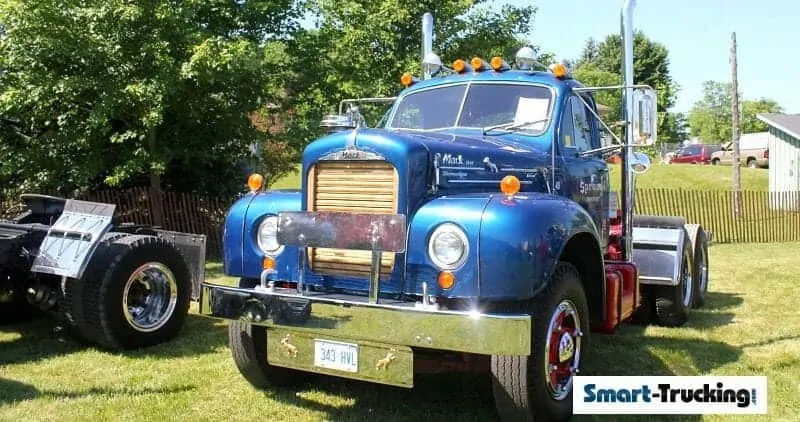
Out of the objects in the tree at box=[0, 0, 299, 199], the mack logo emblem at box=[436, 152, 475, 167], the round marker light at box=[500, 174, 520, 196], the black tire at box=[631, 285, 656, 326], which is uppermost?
the tree at box=[0, 0, 299, 199]

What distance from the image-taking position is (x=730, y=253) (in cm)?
1410

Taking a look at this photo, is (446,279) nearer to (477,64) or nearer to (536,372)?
(536,372)

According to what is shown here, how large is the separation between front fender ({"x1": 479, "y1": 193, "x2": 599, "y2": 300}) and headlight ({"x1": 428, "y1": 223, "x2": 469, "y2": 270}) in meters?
0.12

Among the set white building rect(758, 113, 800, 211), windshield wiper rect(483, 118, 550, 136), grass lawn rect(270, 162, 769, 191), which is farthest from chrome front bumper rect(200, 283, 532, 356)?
white building rect(758, 113, 800, 211)

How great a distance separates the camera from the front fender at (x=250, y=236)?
14.6ft

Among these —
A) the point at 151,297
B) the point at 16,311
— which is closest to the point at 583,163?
the point at 151,297

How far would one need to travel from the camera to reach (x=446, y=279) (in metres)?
3.75

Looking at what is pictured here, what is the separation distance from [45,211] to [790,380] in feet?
21.4

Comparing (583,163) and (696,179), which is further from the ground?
(696,179)

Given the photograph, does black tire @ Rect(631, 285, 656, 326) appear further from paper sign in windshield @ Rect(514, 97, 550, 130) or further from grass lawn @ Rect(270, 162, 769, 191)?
grass lawn @ Rect(270, 162, 769, 191)

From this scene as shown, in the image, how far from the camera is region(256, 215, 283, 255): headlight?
4461 mm

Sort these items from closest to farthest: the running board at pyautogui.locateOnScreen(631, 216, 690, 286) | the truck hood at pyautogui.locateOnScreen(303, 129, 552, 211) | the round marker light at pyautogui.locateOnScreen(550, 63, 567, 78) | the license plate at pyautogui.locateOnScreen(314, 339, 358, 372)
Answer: the license plate at pyautogui.locateOnScreen(314, 339, 358, 372) < the truck hood at pyautogui.locateOnScreen(303, 129, 552, 211) < the round marker light at pyautogui.locateOnScreen(550, 63, 567, 78) < the running board at pyautogui.locateOnScreen(631, 216, 690, 286)

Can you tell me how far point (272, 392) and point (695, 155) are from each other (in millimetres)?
46199

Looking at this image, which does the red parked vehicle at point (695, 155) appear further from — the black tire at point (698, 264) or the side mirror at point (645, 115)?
the side mirror at point (645, 115)
